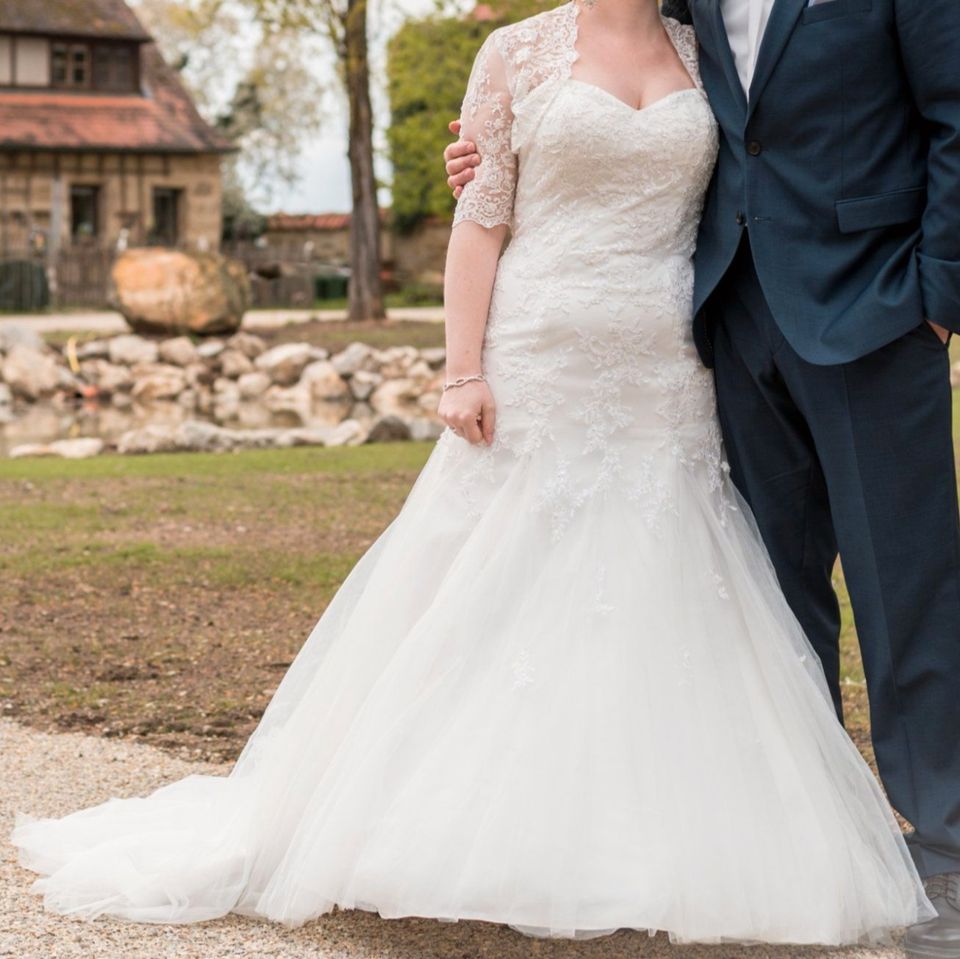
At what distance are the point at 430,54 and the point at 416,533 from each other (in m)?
24.5

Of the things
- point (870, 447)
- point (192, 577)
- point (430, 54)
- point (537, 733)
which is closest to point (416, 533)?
point (537, 733)

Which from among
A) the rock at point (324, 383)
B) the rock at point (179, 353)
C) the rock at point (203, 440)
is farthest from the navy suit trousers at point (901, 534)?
the rock at point (179, 353)

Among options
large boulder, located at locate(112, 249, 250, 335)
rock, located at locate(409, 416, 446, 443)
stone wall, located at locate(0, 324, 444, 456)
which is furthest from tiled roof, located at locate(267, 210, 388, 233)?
rock, located at locate(409, 416, 446, 443)

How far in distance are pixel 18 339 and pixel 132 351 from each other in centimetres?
155

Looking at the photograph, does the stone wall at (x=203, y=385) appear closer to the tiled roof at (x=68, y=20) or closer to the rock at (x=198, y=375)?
the rock at (x=198, y=375)

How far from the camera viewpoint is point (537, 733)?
2895 mm

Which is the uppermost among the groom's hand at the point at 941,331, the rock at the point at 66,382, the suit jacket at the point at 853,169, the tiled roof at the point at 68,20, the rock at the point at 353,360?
the tiled roof at the point at 68,20

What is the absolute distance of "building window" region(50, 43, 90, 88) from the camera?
33906mm

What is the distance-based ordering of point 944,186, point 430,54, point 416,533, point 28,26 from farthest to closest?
point 28,26 → point 430,54 → point 416,533 → point 944,186

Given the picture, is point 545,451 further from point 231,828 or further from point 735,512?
point 231,828

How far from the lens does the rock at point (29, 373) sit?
17.7 meters

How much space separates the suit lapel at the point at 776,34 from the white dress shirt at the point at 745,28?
0.13ft

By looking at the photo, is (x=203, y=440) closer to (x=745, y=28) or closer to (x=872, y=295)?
(x=745, y=28)

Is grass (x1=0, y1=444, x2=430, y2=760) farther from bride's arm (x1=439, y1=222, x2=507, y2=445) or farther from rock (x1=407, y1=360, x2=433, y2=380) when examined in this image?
rock (x1=407, y1=360, x2=433, y2=380)
